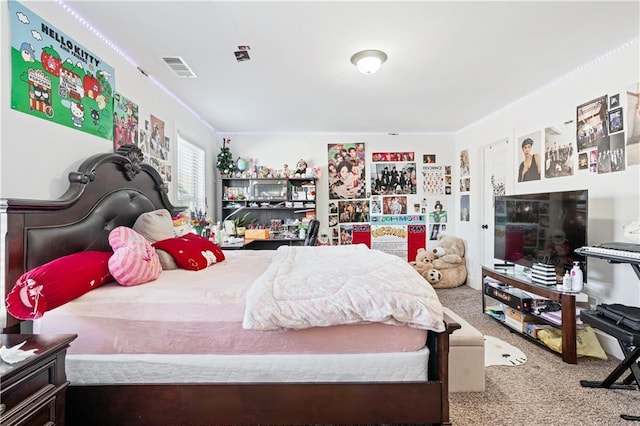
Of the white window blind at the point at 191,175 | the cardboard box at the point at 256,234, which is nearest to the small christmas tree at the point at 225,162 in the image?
the white window blind at the point at 191,175

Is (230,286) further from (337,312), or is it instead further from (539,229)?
(539,229)

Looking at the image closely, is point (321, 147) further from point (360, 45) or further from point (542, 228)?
point (542, 228)

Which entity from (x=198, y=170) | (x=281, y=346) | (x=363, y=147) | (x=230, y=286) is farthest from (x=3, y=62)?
(x=363, y=147)

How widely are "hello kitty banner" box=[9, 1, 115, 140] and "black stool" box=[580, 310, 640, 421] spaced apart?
11.6 feet

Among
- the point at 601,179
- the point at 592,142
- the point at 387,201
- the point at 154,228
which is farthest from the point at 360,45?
the point at 387,201

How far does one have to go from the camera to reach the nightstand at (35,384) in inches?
40.6

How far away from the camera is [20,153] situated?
5.68 feet

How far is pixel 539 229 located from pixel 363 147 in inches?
114

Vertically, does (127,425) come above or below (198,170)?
below

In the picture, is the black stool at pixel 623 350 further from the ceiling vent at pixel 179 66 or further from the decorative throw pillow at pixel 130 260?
the ceiling vent at pixel 179 66

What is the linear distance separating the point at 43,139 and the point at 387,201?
4.45 m

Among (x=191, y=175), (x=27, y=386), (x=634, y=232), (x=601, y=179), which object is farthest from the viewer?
(x=191, y=175)

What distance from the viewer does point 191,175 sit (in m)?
4.26

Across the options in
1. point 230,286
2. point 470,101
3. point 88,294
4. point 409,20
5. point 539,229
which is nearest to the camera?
point 88,294
